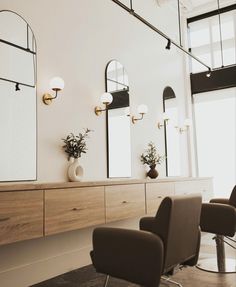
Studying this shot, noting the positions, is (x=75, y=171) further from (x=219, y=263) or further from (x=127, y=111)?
(x=219, y=263)

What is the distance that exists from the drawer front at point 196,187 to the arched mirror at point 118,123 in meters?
0.73

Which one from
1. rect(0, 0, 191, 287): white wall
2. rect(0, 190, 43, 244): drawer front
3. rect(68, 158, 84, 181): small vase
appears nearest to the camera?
rect(0, 190, 43, 244): drawer front

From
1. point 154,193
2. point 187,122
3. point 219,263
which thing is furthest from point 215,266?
point 187,122

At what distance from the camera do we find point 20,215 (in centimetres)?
219

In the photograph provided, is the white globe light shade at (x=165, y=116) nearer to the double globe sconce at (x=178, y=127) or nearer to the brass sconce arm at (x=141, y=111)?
the double globe sconce at (x=178, y=127)

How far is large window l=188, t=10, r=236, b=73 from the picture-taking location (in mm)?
5969

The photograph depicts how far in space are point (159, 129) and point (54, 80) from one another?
95.3 inches

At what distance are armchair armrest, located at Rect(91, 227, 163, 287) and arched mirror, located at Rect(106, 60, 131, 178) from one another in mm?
1974

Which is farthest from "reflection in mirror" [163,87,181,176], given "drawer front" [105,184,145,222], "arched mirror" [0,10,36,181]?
"arched mirror" [0,10,36,181]

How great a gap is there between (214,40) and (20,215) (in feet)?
17.5

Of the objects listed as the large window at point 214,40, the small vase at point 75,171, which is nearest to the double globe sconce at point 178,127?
the large window at point 214,40

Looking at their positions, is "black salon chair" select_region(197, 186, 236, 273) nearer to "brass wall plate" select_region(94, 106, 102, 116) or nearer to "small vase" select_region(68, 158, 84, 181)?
"small vase" select_region(68, 158, 84, 181)

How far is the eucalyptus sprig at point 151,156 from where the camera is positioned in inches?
180

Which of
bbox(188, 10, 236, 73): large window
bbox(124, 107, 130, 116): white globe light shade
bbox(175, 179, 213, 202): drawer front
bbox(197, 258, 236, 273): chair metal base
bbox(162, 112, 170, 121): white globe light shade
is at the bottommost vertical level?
bbox(197, 258, 236, 273): chair metal base
